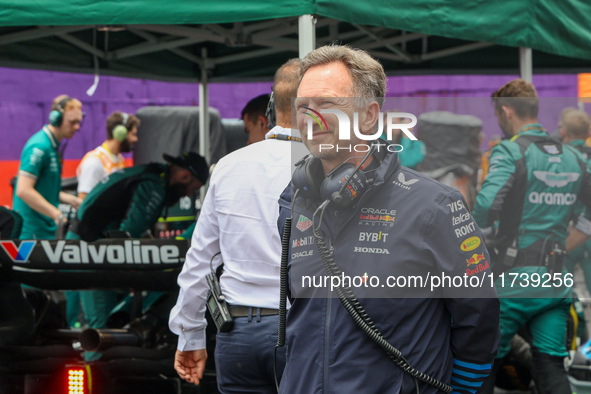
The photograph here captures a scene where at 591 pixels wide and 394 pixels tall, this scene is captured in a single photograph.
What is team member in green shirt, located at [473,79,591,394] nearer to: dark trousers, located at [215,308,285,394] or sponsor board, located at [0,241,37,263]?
dark trousers, located at [215,308,285,394]

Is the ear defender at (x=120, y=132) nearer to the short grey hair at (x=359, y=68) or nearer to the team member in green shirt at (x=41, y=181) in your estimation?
the team member in green shirt at (x=41, y=181)

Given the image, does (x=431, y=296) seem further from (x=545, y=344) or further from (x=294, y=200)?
(x=545, y=344)

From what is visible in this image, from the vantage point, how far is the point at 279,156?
2740 millimetres

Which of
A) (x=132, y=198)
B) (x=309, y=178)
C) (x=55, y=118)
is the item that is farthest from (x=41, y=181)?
(x=309, y=178)

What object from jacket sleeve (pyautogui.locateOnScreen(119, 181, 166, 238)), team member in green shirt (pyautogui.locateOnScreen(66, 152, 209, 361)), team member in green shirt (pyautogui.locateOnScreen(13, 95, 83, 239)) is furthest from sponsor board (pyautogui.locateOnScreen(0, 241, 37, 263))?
team member in green shirt (pyautogui.locateOnScreen(13, 95, 83, 239))

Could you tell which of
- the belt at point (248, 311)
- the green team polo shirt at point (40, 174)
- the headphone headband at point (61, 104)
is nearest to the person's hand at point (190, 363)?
the belt at point (248, 311)

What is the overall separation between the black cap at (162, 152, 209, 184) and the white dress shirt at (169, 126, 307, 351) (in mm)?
2255

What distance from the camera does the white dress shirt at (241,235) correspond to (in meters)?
2.67

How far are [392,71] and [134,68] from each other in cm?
255

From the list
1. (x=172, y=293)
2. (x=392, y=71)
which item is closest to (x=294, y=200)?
(x=172, y=293)

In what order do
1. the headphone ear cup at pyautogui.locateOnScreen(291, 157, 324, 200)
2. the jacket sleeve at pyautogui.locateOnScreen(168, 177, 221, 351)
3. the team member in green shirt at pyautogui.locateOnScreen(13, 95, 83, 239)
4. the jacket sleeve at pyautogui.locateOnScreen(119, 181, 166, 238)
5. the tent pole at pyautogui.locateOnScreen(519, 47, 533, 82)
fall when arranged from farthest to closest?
1. the team member in green shirt at pyautogui.locateOnScreen(13, 95, 83, 239)
2. the jacket sleeve at pyautogui.locateOnScreen(119, 181, 166, 238)
3. the tent pole at pyautogui.locateOnScreen(519, 47, 533, 82)
4. the jacket sleeve at pyautogui.locateOnScreen(168, 177, 221, 351)
5. the headphone ear cup at pyautogui.locateOnScreen(291, 157, 324, 200)

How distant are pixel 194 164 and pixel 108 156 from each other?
2223 millimetres

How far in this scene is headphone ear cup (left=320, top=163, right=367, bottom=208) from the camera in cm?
171

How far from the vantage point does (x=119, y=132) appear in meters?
6.97
